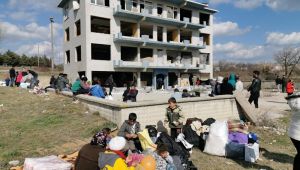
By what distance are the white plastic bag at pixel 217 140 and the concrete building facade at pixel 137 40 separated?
21.0 m

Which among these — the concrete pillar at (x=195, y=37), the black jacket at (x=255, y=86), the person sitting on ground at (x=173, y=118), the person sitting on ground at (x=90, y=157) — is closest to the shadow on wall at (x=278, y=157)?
the person sitting on ground at (x=173, y=118)

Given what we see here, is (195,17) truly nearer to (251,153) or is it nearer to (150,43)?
(150,43)

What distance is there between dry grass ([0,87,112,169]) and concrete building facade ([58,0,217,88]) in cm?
1393

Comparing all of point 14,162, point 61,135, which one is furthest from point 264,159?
point 14,162

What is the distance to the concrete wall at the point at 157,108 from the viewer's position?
954 cm

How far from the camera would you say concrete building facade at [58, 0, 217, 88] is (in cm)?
2830

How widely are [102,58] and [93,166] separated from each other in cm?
2523

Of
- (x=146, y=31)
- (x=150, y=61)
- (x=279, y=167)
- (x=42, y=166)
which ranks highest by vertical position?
(x=146, y=31)

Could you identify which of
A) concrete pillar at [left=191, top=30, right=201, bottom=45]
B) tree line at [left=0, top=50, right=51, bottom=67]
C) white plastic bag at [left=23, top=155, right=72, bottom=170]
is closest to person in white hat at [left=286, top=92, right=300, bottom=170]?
white plastic bag at [left=23, top=155, right=72, bottom=170]

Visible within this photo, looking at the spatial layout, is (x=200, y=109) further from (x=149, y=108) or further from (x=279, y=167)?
(x=279, y=167)

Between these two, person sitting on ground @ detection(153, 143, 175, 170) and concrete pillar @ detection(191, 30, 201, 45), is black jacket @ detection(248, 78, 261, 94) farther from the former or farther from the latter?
concrete pillar @ detection(191, 30, 201, 45)

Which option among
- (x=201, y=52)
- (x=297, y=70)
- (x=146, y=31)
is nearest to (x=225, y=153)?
(x=146, y=31)

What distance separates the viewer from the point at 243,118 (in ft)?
42.2

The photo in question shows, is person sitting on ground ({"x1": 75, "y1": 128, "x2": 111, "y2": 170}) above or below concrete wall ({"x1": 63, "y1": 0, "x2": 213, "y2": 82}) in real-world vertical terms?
below
